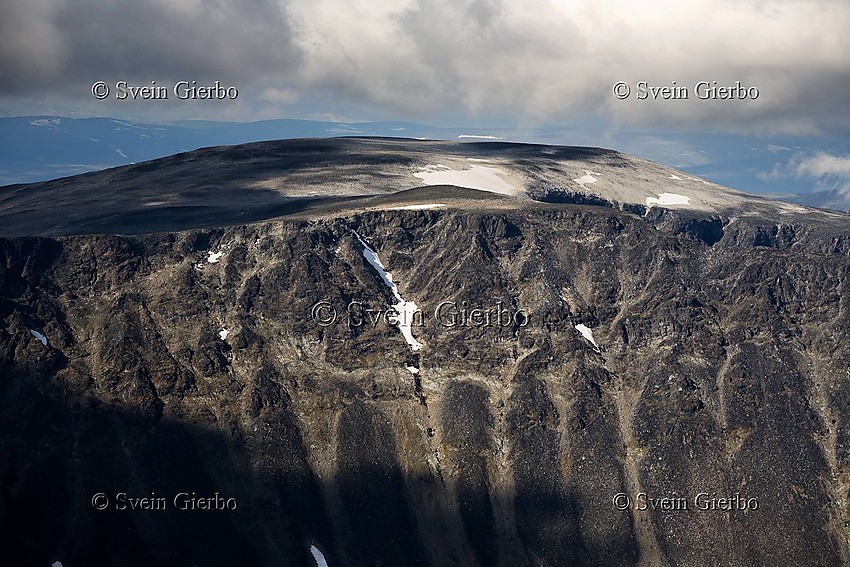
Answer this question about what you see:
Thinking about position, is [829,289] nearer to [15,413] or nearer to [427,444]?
[427,444]

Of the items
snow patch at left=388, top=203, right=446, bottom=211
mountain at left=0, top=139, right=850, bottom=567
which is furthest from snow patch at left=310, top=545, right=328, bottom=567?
snow patch at left=388, top=203, right=446, bottom=211

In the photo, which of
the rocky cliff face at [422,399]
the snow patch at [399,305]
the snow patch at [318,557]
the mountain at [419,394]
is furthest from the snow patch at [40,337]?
the snow patch at [399,305]

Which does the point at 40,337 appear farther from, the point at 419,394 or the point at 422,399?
the point at 422,399

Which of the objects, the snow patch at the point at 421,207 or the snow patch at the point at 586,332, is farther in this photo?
the snow patch at the point at 421,207

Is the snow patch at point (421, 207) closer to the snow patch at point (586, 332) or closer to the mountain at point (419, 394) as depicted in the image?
the mountain at point (419, 394)

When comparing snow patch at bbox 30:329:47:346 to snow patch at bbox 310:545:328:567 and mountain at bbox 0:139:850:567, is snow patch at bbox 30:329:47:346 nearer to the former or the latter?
mountain at bbox 0:139:850:567
